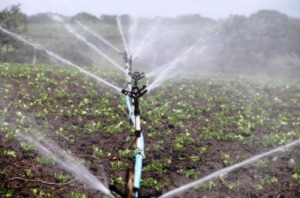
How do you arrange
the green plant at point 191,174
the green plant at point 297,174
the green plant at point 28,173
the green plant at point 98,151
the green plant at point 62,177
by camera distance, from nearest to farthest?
the green plant at point 28,173 < the green plant at point 62,177 < the green plant at point 191,174 < the green plant at point 297,174 < the green plant at point 98,151

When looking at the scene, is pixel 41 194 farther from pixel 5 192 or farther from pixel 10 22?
pixel 10 22

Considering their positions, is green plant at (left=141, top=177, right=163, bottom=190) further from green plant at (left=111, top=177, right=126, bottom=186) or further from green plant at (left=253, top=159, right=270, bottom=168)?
green plant at (left=253, top=159, right=270, bottom=168)

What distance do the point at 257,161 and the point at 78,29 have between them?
217 feet

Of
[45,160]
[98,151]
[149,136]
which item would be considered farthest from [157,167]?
[45,160]

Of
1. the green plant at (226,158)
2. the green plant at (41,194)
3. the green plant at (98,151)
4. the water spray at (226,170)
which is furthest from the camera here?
the green plant at (226,158)

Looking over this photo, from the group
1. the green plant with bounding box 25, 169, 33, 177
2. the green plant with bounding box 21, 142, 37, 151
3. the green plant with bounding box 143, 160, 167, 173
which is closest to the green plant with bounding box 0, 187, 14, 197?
the green plant with bounding box 25, 169, 33, 177

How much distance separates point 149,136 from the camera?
11711 millimetres

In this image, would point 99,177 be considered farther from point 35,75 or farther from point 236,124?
point 35,75

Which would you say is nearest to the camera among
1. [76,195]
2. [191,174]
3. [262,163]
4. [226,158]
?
[76,195]

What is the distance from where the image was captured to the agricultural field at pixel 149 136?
26.5 ft

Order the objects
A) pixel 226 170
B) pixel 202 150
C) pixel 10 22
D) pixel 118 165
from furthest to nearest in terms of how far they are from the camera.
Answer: pixel 10 22 → pixel 202 150 → pixel 226 170 → pixel 118 165

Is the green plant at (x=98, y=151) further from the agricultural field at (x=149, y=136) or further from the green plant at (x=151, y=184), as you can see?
the green plant at (x=151, y=184)

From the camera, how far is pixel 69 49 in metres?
50.9

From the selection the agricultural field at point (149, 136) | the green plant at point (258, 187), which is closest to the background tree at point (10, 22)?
the agricultural field at point (149, 136)
